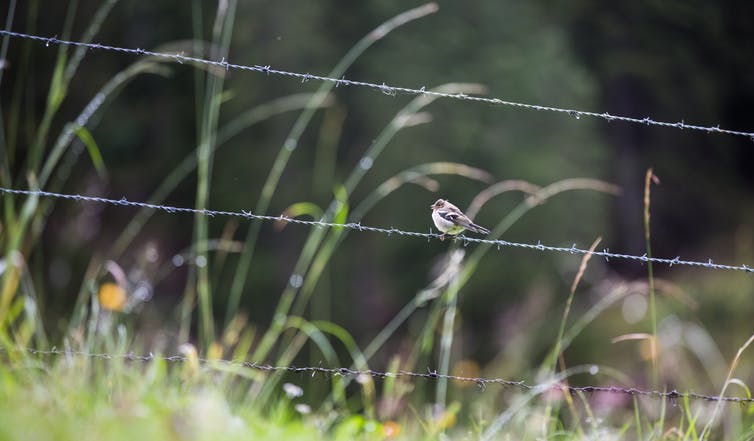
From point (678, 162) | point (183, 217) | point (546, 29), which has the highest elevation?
point (546, 29)

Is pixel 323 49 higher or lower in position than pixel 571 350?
Answer: higher

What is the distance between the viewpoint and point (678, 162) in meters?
18.8

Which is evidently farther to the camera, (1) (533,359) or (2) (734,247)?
(2) (734,247)

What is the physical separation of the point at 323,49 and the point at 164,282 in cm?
439

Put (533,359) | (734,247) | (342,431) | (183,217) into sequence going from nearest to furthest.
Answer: (342,431) → (533,359) → (183,217) → (734,247)

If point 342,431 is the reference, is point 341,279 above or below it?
below

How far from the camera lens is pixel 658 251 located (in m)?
19.4

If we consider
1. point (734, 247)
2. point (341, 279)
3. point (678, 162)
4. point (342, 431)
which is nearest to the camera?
point (342, 431)

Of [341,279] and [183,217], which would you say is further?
→ [183,217]

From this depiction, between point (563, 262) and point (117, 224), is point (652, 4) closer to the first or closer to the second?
point (563, 262)

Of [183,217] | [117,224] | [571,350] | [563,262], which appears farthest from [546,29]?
[117,224]

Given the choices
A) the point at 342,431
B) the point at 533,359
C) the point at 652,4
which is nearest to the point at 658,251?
the point at 652,4

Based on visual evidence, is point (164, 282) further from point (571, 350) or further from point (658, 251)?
point (658, 251)

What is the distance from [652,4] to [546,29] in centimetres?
386
